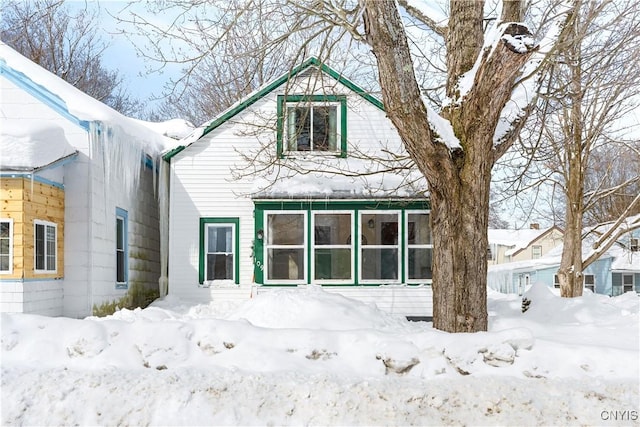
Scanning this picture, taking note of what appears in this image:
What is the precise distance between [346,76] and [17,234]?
7.17 meters

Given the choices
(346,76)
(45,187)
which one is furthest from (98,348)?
(346,76)

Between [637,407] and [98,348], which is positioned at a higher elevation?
[98,348]

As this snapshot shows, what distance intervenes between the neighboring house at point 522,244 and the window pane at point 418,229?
2468 cm

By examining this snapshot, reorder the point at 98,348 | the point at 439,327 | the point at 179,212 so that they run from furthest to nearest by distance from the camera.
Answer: the point at 179,212 < the point at 439,327 < the point at 98,348

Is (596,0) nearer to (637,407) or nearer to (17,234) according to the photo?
(637,407)

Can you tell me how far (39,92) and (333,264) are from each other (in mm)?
6748

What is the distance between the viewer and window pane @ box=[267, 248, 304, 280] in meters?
12.4

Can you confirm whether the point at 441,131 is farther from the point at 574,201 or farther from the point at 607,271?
the point at 607,271

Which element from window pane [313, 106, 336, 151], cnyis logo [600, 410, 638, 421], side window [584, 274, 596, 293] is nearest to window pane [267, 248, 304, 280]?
window pane [313, 106, 336, 151]

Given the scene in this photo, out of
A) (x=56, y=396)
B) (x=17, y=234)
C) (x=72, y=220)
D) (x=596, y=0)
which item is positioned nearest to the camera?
(x=56, y=396)

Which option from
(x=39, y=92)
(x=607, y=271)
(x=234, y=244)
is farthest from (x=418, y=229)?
(x=607, y=271)

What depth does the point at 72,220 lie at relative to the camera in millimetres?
10406

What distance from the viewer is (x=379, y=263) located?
40.8 ft

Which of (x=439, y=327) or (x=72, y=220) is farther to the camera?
(x=72, y=220)
